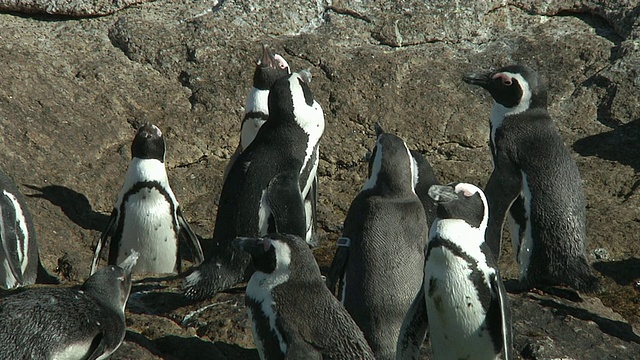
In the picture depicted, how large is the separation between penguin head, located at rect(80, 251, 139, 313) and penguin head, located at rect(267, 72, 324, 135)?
5.51 feet

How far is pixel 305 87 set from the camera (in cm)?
670

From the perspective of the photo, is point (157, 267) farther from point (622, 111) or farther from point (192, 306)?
point (622, 111)

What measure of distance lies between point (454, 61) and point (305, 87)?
2.31 m

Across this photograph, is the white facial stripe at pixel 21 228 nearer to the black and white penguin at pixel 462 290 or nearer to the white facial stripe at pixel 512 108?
the black and white penguin at pixel 462 290

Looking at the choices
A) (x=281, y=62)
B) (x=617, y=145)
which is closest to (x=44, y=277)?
(x=281, y=62)

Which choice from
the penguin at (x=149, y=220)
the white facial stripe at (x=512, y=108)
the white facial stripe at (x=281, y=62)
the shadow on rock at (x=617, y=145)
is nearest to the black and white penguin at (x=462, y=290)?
the white facial stripe at (x=512, y=108)

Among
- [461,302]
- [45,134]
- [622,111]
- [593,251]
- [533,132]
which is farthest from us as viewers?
[622,111]

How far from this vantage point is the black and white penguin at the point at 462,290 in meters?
4.99

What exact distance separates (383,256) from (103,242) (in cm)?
211

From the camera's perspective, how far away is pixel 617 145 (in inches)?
313

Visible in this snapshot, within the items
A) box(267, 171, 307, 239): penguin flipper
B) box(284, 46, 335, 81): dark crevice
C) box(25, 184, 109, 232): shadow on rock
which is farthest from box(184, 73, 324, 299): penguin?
box(284, 46, 335, 81): dark crevice

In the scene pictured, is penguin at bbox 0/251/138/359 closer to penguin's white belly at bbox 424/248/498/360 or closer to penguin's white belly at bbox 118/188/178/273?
penguin's white belly at bbox 424/248/498/360

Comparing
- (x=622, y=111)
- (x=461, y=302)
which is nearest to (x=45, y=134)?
(x=461, y=302)

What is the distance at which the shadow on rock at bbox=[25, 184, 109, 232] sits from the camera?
7180 millimetres
